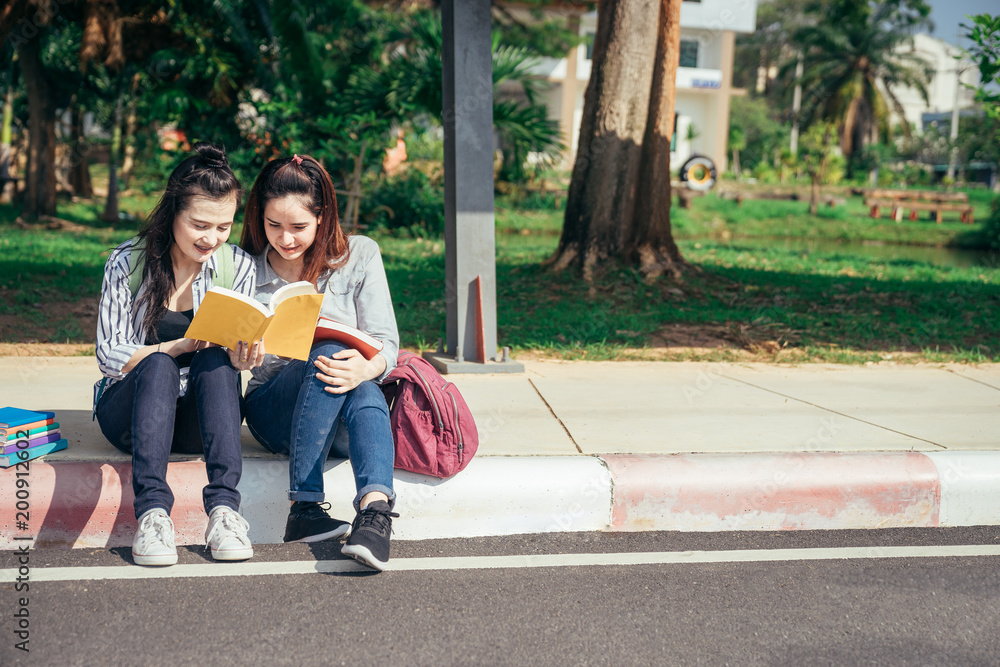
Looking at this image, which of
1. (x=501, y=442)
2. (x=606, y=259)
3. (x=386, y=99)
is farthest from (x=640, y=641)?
(x=386, y=99)

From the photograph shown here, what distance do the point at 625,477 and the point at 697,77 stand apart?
37647 millimetres

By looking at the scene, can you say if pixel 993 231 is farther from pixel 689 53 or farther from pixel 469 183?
pixel 469 183

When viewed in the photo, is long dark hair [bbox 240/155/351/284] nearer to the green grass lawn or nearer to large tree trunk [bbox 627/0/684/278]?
the green grass lawn

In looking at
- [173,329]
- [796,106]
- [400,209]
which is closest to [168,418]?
[173,329]

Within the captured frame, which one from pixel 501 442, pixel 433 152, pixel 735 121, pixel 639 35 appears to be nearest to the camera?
pixel 501 442

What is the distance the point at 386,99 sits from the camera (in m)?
12.9

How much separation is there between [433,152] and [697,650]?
21170mm

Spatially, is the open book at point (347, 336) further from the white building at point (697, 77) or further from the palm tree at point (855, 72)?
the palm tree at point (855, 72)

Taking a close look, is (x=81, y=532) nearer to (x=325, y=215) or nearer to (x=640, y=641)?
(x=325, y=215)

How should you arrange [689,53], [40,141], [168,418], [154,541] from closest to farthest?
[154,541], [168,418], [40,141], [689,53]

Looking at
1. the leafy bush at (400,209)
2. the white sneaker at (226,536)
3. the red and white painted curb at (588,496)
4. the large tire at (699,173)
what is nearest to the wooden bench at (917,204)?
the large tire at (699,173)

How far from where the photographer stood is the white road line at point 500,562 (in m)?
3.09

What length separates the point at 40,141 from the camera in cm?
1584

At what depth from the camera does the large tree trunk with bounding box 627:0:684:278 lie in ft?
30.2
